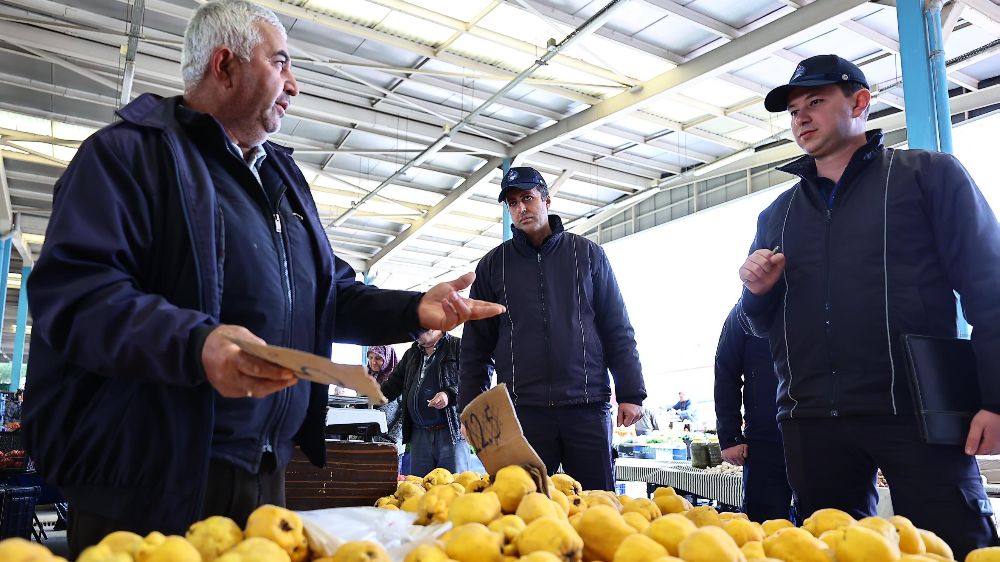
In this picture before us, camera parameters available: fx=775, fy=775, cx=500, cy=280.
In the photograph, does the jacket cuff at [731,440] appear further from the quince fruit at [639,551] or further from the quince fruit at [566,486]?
Answer: the quince fruit at [639,551]

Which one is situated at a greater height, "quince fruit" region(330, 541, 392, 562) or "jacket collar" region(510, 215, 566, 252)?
"jacket collar" region(510, 215, 566, 252)

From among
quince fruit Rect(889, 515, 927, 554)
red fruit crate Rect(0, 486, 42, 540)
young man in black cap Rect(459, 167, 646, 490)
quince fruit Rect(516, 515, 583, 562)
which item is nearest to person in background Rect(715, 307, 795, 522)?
young man in black cap Rect(459, 167, 646, 490)

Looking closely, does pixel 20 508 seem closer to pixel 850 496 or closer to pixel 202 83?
pixel 202 83

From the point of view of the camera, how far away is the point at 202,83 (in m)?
1.50

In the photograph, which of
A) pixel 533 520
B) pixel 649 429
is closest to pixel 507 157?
pixel 649 429

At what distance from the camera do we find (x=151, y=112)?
1.37 meters

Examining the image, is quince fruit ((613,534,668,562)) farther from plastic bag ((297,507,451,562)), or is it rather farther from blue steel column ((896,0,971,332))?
blue steel column ((896,0,971,332))

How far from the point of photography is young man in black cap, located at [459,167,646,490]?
3.02 meters

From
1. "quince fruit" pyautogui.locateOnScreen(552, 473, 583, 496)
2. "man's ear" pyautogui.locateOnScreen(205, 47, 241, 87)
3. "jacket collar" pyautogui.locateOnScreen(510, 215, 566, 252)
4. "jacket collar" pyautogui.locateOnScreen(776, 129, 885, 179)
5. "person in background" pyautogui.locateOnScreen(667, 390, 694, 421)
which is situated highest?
"jacket collar" pyautogui.locateOnScreen(510, 215, 566, 252)

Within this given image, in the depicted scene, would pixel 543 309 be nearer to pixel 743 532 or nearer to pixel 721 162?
pixel 743 532

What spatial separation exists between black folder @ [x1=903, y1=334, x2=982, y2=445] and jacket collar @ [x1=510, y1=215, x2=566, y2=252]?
1.71m

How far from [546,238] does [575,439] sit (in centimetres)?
86

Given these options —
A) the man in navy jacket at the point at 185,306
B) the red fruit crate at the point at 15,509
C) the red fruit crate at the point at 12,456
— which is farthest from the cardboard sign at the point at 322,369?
the red fruit crate at the point at 12,456

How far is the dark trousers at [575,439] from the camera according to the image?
296cm
